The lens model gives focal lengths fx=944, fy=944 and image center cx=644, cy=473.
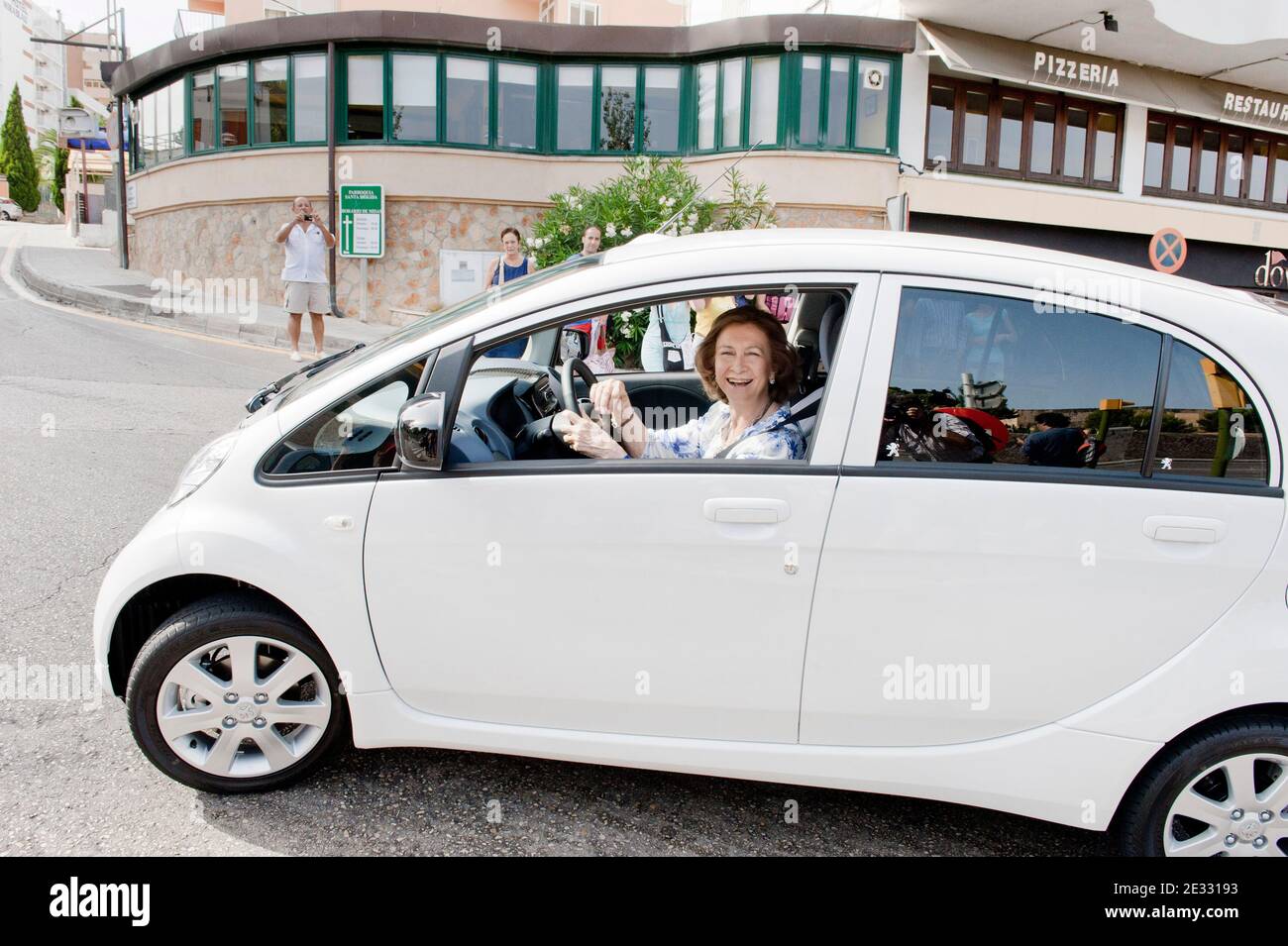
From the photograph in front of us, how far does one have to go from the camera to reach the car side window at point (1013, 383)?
2467 mm

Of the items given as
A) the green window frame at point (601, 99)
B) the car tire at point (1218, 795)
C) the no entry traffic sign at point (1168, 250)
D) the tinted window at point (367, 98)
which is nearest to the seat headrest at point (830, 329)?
the car tire at point (1218, 795)

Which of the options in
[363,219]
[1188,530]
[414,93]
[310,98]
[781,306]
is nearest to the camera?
[1188,530]

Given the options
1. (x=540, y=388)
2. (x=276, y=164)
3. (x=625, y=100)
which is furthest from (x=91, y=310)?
(x=540, y=388)

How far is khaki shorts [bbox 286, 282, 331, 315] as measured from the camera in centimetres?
1192

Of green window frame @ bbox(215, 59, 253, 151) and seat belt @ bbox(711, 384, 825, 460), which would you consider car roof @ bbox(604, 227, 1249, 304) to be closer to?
seat belt @ bbox(711, 384, 825, 460)

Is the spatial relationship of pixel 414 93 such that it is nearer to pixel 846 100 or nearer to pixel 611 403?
pixel 846 100

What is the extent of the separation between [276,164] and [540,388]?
55.0 feet

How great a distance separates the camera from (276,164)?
17.9 m

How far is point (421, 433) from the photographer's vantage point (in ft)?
8.11

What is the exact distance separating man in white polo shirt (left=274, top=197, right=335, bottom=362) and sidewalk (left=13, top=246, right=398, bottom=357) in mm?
521

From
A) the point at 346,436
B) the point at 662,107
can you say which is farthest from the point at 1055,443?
the point at 662,107

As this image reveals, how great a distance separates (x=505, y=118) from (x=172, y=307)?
22.7 feet

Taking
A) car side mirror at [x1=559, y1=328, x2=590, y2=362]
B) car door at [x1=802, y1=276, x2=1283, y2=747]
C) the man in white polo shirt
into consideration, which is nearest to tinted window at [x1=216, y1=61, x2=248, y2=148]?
the man in white polo shirt

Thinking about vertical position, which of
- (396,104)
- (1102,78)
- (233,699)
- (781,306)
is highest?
(1102,78)
